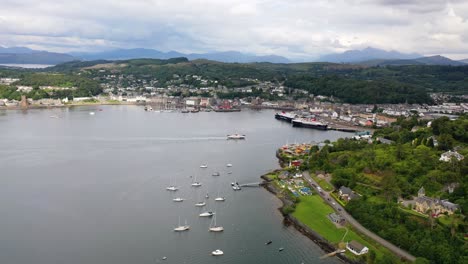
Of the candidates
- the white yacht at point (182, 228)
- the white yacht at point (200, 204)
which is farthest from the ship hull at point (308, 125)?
the white yacht at point (182, 228)

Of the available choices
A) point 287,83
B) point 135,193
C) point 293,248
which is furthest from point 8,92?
point 293,248

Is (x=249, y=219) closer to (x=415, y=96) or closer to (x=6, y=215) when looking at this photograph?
(x=6, y=215)

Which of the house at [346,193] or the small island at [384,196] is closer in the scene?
the small island at [384,196]

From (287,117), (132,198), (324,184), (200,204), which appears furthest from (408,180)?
(287,117)

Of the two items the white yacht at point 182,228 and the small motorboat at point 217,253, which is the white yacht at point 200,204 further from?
the small motorboat at point 217,253

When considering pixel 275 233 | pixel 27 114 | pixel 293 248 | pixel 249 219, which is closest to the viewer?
pixel 293 248
